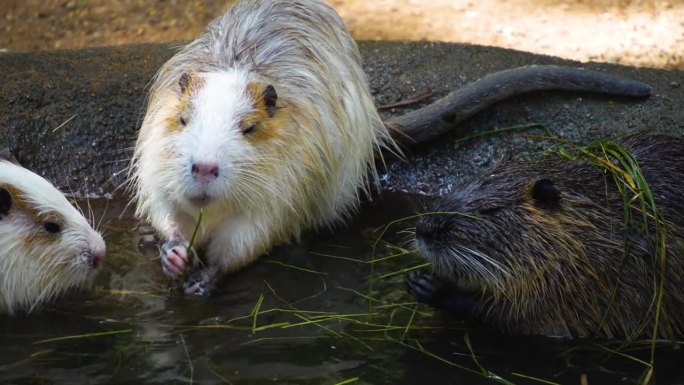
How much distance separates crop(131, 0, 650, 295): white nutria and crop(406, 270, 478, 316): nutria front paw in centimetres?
85

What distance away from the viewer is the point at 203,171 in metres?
4.23

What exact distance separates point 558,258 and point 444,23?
495cm

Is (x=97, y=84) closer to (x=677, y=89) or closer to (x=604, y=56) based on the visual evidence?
(x=677, y=89)

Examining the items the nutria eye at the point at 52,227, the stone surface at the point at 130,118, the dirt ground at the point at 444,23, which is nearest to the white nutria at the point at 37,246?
the nutria eye at the point at 52,227

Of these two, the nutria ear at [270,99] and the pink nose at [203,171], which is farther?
the nutria ear at [270,99]

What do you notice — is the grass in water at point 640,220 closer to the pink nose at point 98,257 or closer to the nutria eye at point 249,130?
the nutria eye at point 249,130

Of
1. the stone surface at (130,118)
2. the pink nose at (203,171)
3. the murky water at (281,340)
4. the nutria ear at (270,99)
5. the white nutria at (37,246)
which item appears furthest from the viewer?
the stone surface at (130,118)

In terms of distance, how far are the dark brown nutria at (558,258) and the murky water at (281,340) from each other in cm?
10

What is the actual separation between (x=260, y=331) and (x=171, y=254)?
706 millimetres

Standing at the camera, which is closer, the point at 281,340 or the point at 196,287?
the point at 281,340

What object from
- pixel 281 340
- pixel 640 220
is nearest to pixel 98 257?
pixel 281 340

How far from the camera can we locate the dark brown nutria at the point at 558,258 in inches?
159

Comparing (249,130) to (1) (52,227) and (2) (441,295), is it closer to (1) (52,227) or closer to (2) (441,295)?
(1) (52,227)

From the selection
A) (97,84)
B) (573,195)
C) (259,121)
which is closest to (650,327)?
(573,195)
